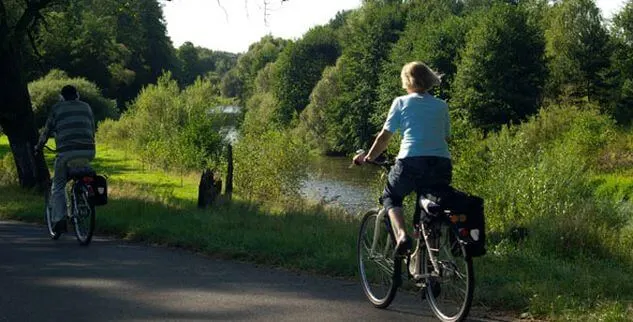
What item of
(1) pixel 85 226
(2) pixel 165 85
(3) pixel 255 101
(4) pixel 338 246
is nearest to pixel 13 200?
(1) pixel 85 226

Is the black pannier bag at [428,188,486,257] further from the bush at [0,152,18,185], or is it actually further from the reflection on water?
the reflection on water

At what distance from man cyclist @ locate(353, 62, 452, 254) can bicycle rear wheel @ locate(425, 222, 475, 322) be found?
0.32 meters

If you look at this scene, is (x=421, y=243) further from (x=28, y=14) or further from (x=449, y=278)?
(x=28, y=14)

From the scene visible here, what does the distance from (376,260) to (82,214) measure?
14.9 feet

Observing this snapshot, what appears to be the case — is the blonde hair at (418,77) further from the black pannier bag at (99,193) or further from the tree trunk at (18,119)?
the tree trunk at (18,119)

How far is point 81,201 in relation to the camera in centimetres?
941

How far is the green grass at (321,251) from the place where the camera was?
227 inches

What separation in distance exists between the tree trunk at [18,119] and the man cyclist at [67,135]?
5698mm

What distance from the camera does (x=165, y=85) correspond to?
45.9 m

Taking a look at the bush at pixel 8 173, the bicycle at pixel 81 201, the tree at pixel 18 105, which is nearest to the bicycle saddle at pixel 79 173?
the bicycle at pixel 81 201

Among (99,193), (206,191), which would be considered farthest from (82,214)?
(206,191)

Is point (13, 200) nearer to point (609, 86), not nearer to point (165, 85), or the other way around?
point (165, 85)

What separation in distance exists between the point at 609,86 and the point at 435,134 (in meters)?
51.2

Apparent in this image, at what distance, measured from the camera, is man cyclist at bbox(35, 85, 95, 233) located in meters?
9.48
